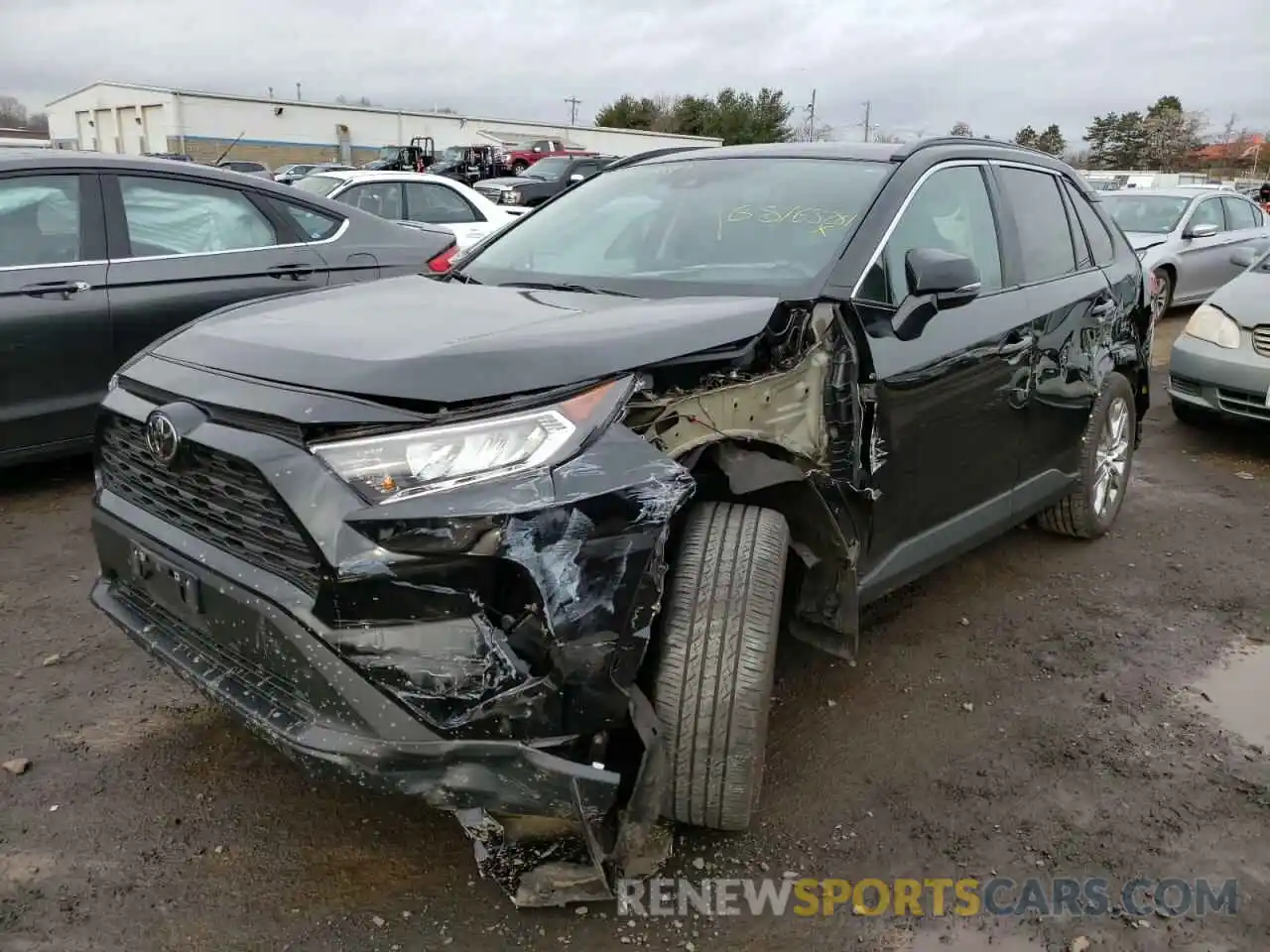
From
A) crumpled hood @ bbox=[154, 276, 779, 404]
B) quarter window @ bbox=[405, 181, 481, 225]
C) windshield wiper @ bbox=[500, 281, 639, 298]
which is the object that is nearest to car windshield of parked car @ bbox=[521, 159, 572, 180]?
quarter window @ bbox=[405, 181, 481, 225]

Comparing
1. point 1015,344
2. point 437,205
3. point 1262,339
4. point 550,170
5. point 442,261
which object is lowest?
point 1262,339

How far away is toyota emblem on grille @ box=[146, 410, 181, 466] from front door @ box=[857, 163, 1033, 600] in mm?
1806

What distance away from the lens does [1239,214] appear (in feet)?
39.2

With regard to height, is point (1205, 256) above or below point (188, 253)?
below

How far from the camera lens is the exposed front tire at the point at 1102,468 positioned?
4355 mm

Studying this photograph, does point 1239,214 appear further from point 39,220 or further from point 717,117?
point 717,117

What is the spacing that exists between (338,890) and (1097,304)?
→ 3.71m

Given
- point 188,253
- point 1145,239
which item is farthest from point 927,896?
point 1145,239

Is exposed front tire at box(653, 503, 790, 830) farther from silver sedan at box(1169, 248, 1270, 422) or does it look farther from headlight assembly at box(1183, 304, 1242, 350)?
headlight assembly at box(1183, 304, 1242, 350)

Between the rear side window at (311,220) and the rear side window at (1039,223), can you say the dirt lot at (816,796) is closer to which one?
the rear side window at (1039,223)

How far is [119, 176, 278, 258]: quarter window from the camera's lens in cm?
487

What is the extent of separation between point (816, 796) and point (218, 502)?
1.75 metres

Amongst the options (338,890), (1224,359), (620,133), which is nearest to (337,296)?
(338,890)

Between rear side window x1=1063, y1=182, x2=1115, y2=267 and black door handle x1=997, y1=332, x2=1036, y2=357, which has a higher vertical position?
rear side window x1=1063, y1=182, x2=1115, y2=267
